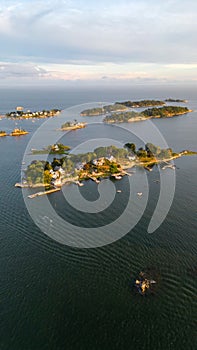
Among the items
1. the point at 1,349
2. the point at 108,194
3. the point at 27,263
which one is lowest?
the point at 1,349

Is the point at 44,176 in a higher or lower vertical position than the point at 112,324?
higher

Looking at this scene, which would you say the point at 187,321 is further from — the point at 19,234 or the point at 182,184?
the point at 182,184

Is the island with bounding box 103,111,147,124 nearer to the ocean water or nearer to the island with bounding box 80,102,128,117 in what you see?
the island with bounding box 80,102,128,117

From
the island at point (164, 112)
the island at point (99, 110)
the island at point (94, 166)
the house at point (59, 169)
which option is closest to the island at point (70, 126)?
the island at point (99, 110)

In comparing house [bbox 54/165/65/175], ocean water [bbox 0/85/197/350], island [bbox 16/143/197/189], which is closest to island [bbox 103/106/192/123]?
island [bbox 16/143/197/189]

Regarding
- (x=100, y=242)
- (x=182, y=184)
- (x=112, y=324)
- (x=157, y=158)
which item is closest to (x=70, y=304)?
(x=112, y=324)

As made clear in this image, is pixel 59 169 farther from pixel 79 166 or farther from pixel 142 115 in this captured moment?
pixel 142 115

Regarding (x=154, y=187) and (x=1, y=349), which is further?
(x=154, y=187)
